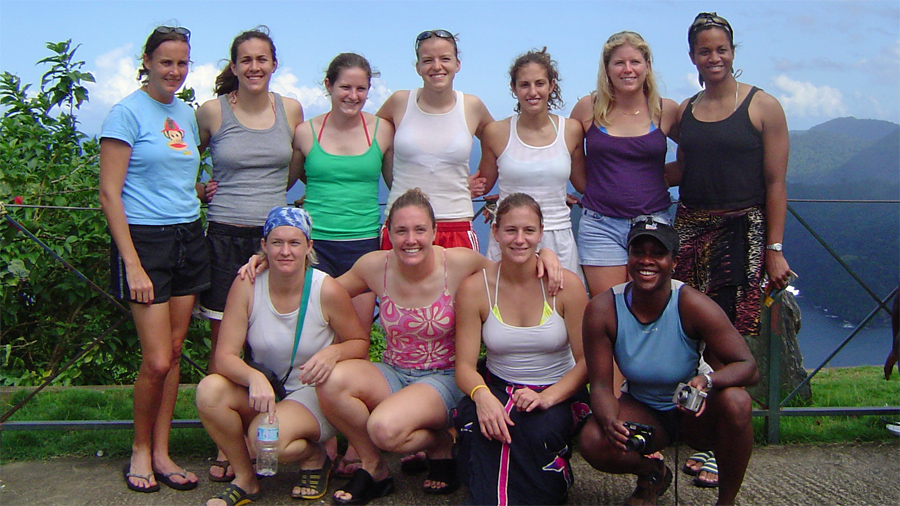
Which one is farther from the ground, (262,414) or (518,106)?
(518,106)

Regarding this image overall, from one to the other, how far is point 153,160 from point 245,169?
45 centimetres

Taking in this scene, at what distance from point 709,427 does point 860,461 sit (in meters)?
1.34

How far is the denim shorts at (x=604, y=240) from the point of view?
11.9 ft

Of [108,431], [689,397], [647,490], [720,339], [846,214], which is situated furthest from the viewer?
[846,214]

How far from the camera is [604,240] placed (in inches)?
144

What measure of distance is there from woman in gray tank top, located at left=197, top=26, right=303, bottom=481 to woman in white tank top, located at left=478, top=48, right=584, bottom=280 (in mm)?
1126

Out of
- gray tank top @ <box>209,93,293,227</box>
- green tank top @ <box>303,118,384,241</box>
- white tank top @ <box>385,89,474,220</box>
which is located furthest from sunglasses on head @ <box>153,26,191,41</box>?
white tank top @ <box>385,89,474,220</box>

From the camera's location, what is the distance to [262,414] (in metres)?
3.32

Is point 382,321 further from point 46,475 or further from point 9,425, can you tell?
point 9,425

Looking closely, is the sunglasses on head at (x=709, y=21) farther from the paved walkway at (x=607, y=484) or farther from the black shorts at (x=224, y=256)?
the black shorts at (x=224, y=256)

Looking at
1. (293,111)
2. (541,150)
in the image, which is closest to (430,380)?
(541,150)

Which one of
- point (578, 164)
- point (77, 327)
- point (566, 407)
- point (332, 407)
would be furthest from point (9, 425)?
point (578, 164)

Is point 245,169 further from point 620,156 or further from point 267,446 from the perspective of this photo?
point 620,156

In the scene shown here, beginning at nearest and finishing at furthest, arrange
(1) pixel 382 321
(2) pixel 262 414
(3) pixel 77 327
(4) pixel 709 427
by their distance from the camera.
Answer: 1. (4) pixel 709 427
2. (2) pixel 262 414
3. (1) pixel 382 321
4. (3) pixel 77 327
